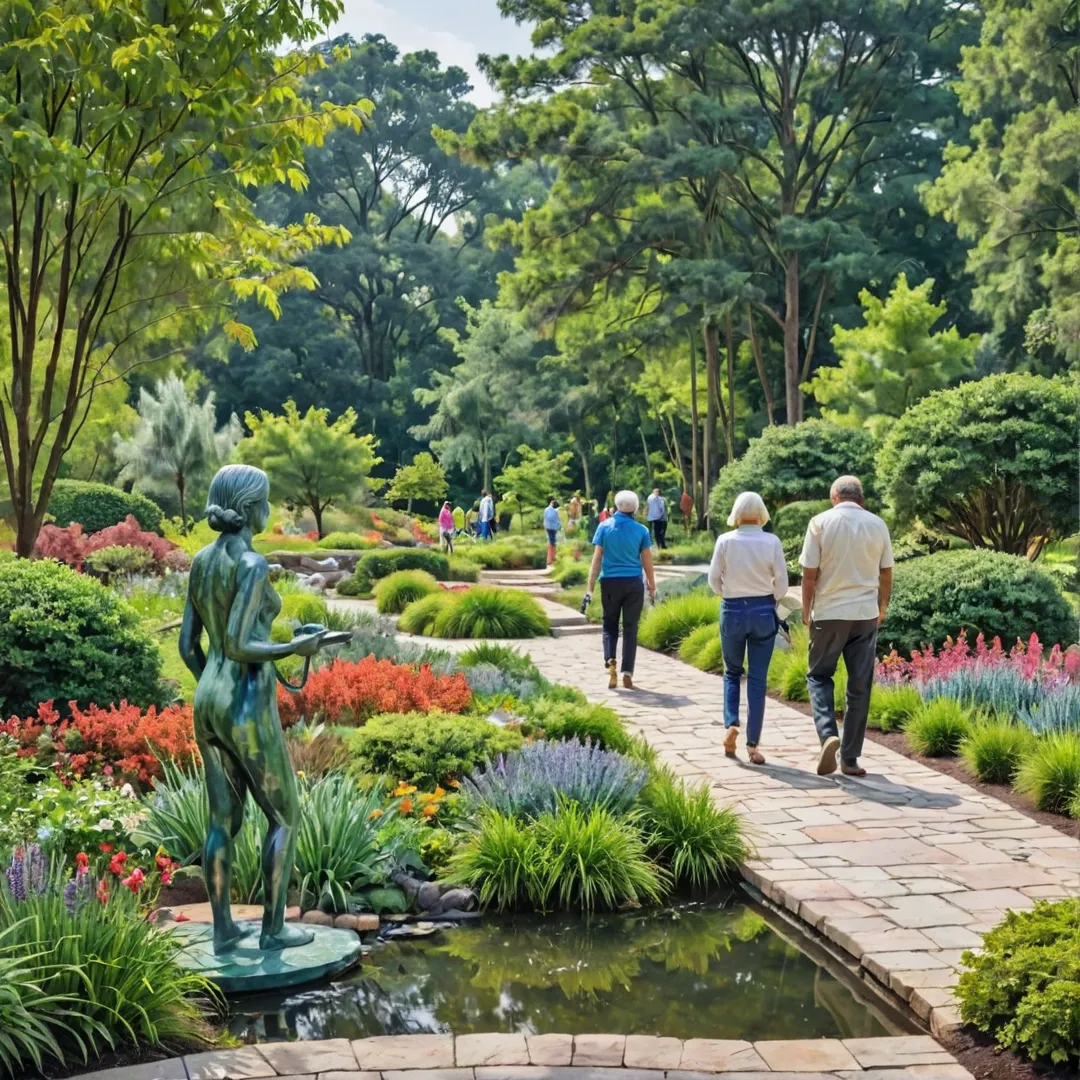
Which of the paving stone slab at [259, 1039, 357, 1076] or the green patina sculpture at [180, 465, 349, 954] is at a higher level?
the green patina sculpture at [180, 465, 349, 954]

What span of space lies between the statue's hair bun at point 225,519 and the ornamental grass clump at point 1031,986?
302cm

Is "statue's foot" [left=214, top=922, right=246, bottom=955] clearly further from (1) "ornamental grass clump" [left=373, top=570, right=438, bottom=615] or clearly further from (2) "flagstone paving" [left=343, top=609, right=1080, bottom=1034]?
(1) "ornamental grass clump" [left=373, top=570, right=438, bottom=615]

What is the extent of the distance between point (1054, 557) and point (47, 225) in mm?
21757

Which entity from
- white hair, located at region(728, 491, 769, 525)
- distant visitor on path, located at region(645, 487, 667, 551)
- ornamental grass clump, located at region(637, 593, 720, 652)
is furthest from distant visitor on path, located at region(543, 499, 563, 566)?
white hair, located at region(728, 491, 769, 525)

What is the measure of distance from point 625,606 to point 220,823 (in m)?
6.21

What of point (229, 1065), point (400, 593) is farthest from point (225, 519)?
point (400, 593)

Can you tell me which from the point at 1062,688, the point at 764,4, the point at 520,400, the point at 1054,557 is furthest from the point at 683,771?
the point at 520,400

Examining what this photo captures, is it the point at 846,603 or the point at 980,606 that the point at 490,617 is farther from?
the point at 846,603

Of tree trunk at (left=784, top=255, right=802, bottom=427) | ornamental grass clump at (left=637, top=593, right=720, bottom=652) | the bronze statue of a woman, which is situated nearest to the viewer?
the bronze statue of a woman

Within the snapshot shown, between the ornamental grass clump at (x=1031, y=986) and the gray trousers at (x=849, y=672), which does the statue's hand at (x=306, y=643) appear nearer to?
the ornamental grass clump at (x=1031, y=986)

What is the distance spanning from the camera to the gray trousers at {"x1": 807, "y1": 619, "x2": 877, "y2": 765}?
24.8ft

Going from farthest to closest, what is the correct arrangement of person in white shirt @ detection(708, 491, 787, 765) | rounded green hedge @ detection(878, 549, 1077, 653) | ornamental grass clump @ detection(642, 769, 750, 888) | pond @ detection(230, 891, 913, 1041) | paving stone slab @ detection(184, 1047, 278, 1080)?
rounded green hedge @ detection(878, 549, 1077, 653) → person in white shirt @ detection(708, 491, 787, 765) → ornamental grass clump @ detection(642, 769, 750, 888) → pond @ detection(230, 891, 913, 1041) → paving stone slab @ detection(184, 1047, 278, 1080)

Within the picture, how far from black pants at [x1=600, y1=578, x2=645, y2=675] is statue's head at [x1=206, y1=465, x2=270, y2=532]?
5.93 metres

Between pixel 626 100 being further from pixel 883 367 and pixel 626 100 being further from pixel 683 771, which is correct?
pixel 683 771
